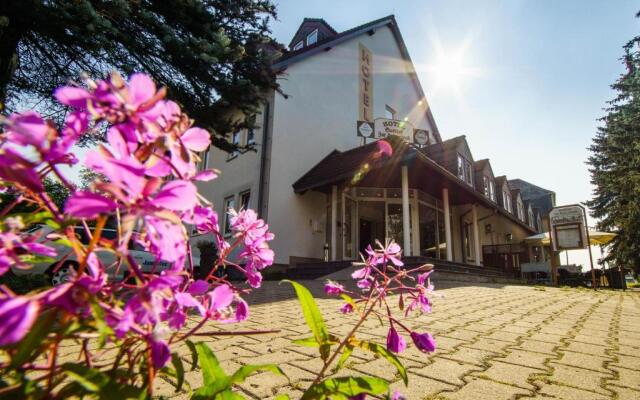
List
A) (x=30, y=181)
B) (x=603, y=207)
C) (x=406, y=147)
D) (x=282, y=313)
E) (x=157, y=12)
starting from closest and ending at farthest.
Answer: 1. (x=30, y=181)
2. (x=282, y=313)
3. (x=157, y=12)
4. (x=406, y=147)
5. (x=603, y=207)

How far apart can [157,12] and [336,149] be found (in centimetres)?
999

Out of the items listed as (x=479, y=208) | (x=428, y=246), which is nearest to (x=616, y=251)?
(x=479, y=208)

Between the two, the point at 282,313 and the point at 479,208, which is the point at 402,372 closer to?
the point at 282,313

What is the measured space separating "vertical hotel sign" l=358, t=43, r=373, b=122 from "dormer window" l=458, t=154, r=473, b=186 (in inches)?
179

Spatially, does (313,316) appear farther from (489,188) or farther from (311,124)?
(489,188)

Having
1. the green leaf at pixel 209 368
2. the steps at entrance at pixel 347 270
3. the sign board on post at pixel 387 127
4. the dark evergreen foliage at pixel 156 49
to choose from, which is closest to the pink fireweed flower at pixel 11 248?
the green leaf at pixel 209 368

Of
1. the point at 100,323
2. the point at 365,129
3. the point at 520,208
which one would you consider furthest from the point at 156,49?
the point at 520,208

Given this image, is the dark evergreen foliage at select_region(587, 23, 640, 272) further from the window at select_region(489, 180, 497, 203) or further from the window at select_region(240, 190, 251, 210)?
the window at select_region(240, 190, 251, 210)

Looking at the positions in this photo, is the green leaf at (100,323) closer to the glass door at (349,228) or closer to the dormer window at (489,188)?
the glass door at (349,228)

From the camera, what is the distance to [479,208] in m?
19.5

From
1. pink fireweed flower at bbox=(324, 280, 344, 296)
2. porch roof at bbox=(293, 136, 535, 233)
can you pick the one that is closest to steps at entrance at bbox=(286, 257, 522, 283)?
porch roof at bbox=(293, 136, 535, 233)

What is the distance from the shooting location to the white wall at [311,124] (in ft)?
42.6

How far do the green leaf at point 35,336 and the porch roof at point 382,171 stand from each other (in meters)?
11.0

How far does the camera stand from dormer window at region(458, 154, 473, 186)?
1600 centimetres
